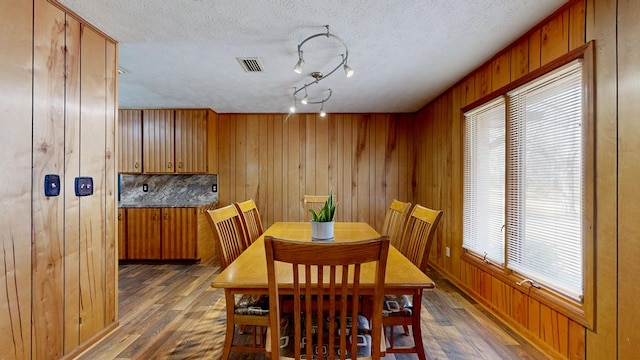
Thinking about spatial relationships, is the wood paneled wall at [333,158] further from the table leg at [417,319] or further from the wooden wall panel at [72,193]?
the table leg at [417,319]

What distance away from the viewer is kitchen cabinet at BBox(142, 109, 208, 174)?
4.23 m

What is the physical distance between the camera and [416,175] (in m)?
4.54

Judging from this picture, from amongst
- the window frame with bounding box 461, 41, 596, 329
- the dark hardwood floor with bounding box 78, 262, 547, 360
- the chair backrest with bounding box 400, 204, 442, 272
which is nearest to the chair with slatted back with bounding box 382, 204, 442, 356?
the chair backrest with bounding box 400, 204, 442, 272

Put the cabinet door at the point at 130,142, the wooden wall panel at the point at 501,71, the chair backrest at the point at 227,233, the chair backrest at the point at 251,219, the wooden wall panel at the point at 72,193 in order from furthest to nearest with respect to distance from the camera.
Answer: the cabinet door at the point at 130,142
the chair backrest at the point at 251,219
the wooden wall panel at the point at 501,71
the wooden wall panel at the point at 72,193
the chair backrest at the point at 227,233

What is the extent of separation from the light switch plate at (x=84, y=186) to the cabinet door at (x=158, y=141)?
2.34m

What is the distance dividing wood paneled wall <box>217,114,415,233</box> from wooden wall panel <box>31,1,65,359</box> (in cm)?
289

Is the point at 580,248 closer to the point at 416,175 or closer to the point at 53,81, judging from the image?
the point at 416,175

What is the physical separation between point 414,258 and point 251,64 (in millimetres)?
2118

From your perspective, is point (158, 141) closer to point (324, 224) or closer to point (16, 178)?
point (16, 178)

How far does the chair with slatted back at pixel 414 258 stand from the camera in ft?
5.29

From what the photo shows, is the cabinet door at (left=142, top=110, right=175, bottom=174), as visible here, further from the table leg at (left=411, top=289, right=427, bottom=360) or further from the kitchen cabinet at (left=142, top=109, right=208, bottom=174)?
the table leg at (left=411, top=289, right=427, bottom=360)

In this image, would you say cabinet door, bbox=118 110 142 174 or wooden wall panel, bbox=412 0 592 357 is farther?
cabinet door, bbox=118 110 142 174

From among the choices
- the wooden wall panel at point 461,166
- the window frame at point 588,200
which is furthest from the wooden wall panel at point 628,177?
the wooden wall panel at point 461,166

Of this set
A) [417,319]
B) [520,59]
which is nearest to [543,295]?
[417,319]
